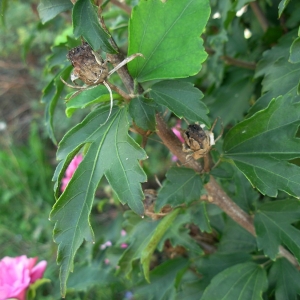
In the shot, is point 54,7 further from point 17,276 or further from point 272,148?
point 17,276

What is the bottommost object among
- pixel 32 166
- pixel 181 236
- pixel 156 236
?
pixel 32 166

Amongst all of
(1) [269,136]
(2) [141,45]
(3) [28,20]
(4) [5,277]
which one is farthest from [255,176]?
(3) [28,20]

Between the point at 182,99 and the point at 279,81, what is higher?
the point at 182,99

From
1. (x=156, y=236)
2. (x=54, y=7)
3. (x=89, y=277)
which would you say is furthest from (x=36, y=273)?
(x=54, y=7)

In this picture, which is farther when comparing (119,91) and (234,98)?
(234,98)

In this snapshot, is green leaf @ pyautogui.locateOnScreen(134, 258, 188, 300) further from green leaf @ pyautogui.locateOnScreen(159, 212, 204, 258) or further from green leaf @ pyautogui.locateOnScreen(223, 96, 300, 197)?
green leaf @ pyautogui.locateOnScreen(223, 96, 300, 197)

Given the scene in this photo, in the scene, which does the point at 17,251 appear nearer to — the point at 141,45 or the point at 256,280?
the point at 256,280

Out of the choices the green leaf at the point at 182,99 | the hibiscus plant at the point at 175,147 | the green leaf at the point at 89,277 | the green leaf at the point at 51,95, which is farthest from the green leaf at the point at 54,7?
the green leaf at the point at 89,277
